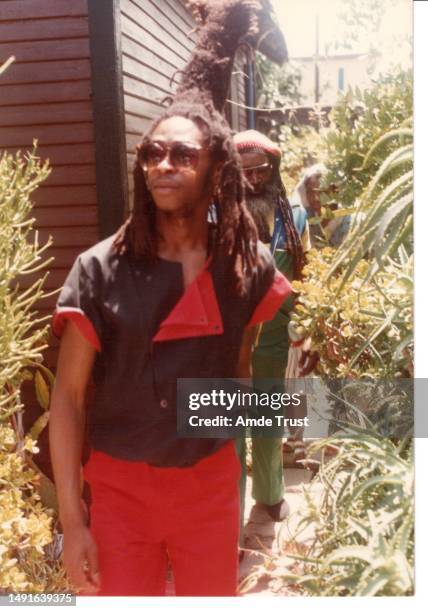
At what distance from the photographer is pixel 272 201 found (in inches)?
87.3

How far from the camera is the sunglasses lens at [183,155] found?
4.46 ft

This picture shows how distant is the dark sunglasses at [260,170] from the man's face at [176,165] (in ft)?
2.55

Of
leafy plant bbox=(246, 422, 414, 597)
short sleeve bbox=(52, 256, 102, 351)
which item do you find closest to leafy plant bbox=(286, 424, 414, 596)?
leafy plant bbox=(246, 422, 414, 597)

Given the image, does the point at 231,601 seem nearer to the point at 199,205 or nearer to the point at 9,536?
the point at 9,536

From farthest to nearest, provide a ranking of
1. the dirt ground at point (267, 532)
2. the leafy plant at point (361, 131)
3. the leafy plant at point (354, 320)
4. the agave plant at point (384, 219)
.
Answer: the dirt ground at point (267, 532)
the leafy plant at point (361, 131)
the leafy plant at point (354, 320)
the agave plant at point (384, 219)

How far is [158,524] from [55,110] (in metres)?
1.48

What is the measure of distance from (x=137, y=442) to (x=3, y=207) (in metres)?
0.78

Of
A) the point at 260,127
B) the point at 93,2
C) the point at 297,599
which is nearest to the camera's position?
the point at 297,599

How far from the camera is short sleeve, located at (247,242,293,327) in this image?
4.75 ft

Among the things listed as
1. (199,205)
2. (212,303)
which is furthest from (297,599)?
(199,205)

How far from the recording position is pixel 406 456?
1.51 m

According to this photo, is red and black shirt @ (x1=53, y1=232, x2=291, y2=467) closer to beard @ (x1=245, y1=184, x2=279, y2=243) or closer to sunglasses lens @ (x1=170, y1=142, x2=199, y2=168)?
sunglasses lens @ (x1=170, y1=142, x2=199, y2=168)

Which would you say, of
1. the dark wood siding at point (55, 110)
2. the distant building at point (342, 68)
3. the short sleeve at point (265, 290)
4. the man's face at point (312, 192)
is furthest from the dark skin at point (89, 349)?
the man's face at point (312, 192)

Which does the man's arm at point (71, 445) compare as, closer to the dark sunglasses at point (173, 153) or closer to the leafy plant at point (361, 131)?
the dark sunglasses at point (173, 153)
